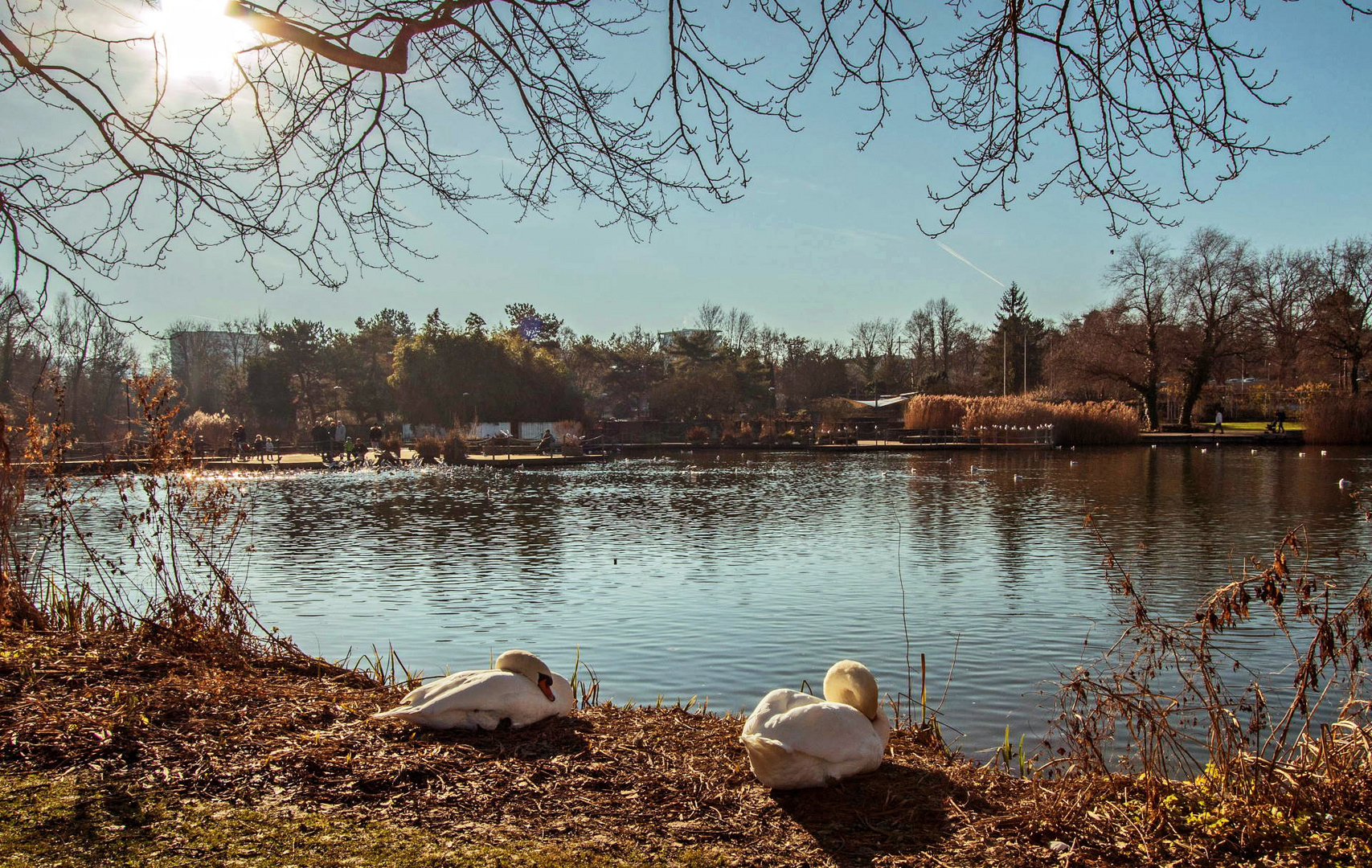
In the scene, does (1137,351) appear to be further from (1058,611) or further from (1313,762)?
(1313,762)

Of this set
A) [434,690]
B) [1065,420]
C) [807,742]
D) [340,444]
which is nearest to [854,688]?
[807,742]

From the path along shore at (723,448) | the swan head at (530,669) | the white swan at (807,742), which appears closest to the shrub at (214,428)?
the path along shore at (723,448)

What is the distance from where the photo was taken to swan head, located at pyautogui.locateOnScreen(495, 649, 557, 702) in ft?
13.3

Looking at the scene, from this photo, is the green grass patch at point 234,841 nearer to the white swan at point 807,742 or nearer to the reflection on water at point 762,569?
the white swan at point 807,742

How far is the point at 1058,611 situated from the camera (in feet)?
32.0

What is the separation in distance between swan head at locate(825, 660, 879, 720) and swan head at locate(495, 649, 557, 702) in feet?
3.73

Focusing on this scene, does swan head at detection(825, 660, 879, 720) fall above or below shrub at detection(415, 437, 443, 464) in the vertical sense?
below

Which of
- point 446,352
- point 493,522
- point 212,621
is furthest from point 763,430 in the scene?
point 212,621

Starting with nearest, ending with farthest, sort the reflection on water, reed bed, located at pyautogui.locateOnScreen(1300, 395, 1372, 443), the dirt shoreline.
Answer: the dirt shoreline → the reflection on water → reed bed, located at pyautogui.locateOnScreen(1300, 395, 1372, 443)

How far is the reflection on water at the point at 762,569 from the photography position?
8039 millimetres

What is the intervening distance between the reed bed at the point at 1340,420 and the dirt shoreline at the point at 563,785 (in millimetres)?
45217

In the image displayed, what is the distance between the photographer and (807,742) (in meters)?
3.23

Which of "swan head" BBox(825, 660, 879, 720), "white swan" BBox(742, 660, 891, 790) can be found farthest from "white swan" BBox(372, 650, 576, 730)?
"swan head" BBox(825, 660, 879, 720)

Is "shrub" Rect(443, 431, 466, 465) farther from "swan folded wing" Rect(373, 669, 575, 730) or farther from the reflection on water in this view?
"swan folded wing" Rect(373, 669, 575, 730)
